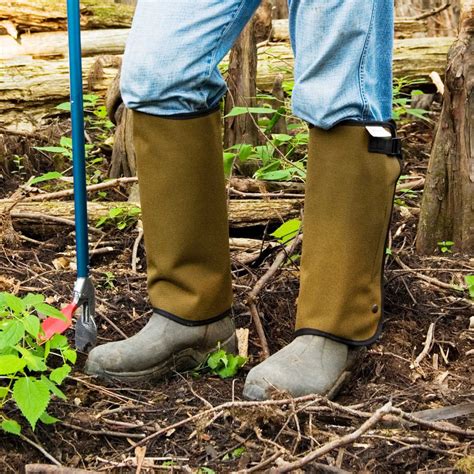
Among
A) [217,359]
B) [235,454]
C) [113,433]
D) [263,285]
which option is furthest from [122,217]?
[235,454]

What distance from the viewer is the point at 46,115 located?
5176 millimetres

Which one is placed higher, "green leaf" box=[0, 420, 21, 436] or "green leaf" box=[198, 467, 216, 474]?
"green leaf" box=[0, 420, 21, 436]

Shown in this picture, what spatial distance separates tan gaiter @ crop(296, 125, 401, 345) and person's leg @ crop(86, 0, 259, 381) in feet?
0.81

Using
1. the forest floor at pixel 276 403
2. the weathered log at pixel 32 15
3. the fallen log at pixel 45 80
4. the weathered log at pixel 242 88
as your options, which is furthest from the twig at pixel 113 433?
the weathered log at pixel 32 15

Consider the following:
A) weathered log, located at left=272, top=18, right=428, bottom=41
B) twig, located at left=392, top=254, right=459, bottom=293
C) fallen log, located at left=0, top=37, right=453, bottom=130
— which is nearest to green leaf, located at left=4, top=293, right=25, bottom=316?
twig, located at left=392, top=254, right=459, bottom=293

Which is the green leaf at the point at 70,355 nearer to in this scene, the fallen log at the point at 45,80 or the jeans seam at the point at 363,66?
the jeans seam at the point at 363,66

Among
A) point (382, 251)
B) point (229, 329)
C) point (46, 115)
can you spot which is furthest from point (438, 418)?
point (46, 115)

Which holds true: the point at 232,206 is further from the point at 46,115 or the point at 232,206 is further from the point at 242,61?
the point at 46,115

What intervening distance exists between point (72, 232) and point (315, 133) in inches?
64.7

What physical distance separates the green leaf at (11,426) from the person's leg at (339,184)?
54 cm

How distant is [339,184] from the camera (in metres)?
2.18

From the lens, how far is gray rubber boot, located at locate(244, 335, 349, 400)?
2.16 metres

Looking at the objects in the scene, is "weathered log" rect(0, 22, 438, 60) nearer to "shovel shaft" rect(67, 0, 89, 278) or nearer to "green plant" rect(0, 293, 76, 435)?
"shovel shaft" rect(67, 0, 89, 278)

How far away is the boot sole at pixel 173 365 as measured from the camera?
2324mm
